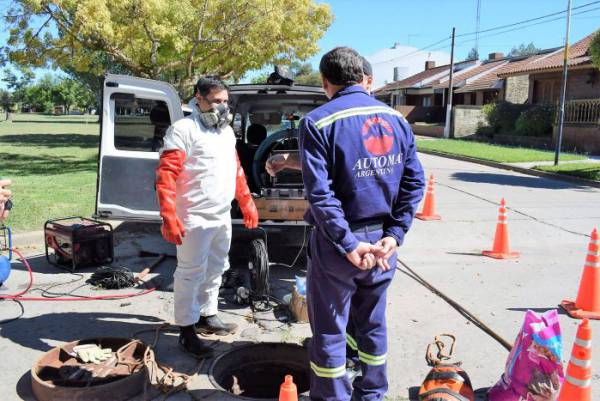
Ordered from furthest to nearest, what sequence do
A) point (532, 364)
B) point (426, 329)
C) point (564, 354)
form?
point (426, 329)
point (564, 354)
point (532, 364)

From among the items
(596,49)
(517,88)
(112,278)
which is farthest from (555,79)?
(112,278)

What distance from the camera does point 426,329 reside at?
4602 millimetres

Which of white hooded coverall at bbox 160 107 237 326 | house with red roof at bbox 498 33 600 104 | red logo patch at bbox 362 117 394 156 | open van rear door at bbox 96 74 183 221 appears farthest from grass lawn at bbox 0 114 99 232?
house with red roof at bbox 498 33 600 104

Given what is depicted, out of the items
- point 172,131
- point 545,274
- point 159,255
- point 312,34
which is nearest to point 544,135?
point 312,34

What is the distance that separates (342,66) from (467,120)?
106ft

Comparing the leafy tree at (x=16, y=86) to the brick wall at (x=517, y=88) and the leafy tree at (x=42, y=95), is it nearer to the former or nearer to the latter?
the leafy tree at (x=42, y=95)

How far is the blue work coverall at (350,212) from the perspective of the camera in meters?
2.68

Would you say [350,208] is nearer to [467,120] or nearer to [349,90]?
[349,90]

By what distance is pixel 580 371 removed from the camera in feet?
10.2

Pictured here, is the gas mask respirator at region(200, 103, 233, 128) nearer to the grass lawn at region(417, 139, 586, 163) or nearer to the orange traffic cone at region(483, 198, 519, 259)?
the orange traffic cone at region(483, 198, 519, 259)

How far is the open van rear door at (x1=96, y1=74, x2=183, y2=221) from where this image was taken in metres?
6.04

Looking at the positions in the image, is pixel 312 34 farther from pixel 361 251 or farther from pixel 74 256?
pixel 361 251

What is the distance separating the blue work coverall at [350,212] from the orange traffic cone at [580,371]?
115cm

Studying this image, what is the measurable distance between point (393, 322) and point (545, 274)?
2.59 meters
